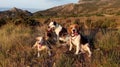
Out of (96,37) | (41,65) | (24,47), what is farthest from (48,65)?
(96,37)

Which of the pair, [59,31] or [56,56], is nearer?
[56,56]

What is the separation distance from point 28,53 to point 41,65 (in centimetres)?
129

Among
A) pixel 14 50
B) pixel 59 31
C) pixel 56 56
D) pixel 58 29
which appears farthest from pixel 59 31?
pixel 56 56

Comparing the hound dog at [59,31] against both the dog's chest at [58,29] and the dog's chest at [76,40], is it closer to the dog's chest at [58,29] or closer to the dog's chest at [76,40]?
the dog's chest at [58,29]

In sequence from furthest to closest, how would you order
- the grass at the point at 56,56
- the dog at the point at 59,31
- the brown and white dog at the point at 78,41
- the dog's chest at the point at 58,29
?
the dog's chest at the point at 58,29, the dog at the point at 59,31, the brown and white dog at the point at 78,41, the grass at the point at 56,56

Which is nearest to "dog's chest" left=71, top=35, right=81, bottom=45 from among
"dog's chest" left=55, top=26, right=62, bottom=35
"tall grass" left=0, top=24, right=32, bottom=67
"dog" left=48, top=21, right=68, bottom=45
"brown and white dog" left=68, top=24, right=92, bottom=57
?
"brown and white dog" left=68, top=24, right=92, bottom=57

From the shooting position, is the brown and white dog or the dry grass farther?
the brown and white dog

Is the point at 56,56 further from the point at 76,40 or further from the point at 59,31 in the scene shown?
the point at 59,31

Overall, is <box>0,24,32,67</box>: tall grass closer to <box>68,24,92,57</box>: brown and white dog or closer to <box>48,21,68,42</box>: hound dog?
<box>48,21,68,42</box>: hound dog

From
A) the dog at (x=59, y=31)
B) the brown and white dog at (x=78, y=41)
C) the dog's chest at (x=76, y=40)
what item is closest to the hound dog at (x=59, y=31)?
the dog at (x=59, y=31)

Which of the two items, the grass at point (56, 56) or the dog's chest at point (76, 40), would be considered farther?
the dog's chest at point (76, 40)

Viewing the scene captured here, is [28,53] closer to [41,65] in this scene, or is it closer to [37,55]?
[37,55]

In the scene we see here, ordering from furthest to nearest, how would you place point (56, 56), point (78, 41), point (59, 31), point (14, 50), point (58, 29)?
point (58, 29) → point (59, 31) → point (14, 50) → point (78, 41) → point (56, 56)

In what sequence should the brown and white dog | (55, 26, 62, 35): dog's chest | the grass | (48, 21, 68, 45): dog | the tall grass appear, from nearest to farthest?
the grass → the tall grass → the brown and white dog → (48, 21, 68, 45): dog → (55, 26, 62, 35): dog's chest
